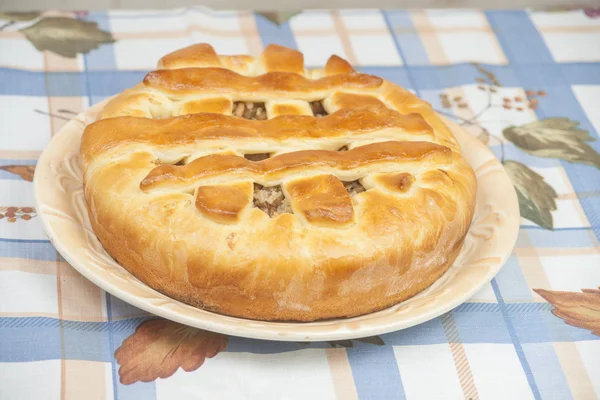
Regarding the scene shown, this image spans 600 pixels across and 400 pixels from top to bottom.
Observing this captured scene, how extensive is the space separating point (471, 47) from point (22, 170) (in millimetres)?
1182

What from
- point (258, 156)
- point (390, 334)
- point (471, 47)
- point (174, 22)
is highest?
point (174, 22)

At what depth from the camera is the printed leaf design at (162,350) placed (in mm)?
1202

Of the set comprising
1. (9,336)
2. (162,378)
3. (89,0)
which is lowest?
(162,378)

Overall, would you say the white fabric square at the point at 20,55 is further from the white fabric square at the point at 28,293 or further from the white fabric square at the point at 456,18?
the white fabric square at the point at 456,18

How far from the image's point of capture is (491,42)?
86.1 inches

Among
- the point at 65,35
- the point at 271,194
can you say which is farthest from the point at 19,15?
the point at 271,194

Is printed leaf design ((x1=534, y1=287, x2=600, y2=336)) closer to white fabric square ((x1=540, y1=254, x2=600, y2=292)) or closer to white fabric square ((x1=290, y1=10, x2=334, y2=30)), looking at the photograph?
white fabric square ((x1=540, y1=254, x2=600, y2=292))

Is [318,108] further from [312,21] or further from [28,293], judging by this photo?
[312,21]

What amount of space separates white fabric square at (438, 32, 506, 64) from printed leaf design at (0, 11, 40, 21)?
103cm

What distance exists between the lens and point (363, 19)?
7.32 feet

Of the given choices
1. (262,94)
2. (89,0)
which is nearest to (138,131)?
(262,94)

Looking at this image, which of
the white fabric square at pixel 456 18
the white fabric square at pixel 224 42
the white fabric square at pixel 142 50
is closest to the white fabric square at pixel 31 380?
the white fabric square at pixel 142 50

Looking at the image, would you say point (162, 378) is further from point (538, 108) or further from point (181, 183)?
point (538, 108)

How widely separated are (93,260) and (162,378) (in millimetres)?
207
